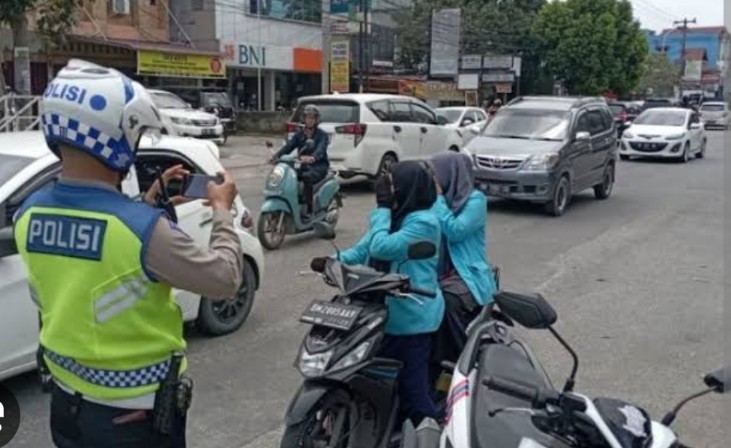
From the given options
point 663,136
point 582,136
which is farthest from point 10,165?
point 663,136

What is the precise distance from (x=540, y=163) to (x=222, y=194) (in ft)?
33.1

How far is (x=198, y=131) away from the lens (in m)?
22.0

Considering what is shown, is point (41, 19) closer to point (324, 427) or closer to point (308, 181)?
point (308, 181)

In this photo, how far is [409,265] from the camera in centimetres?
375

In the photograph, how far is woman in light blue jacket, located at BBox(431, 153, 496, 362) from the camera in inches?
159

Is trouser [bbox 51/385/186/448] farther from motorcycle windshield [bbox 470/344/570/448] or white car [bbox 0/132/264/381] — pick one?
white car [bbox 0/132/264/381]

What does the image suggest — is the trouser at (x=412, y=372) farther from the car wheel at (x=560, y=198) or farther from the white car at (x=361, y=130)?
the white car at (x=361, y=130)

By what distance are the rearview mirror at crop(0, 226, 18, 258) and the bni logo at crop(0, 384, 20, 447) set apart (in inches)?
31.2

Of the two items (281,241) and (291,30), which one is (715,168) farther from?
(291,30)

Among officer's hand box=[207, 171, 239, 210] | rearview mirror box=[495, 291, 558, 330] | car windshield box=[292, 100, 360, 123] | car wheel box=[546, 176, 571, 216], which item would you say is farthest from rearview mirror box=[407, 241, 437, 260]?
car windshield box=[292, 100, 360, 123]

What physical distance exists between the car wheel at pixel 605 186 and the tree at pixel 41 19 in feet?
33.4

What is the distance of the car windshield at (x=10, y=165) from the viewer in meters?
4.59

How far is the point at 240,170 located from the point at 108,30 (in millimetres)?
13740

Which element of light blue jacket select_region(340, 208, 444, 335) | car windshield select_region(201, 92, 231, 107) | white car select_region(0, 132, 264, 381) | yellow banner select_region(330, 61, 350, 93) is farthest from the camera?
yellow banner select_region(330, 61, 350, 93)
